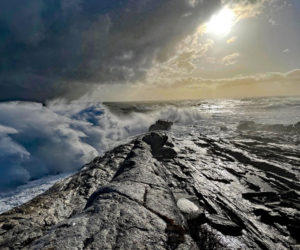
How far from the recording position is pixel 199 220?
3.75 meters

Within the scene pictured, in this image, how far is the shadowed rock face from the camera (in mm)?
2531

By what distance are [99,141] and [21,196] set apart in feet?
28.7

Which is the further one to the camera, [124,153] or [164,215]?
[124,153]

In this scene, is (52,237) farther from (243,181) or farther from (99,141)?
(99,141)

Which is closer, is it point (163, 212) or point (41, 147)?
point (163, 212)

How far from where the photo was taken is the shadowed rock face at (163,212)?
253 centimetres

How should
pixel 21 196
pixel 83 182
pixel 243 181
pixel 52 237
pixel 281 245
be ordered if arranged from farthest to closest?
1. pixel 21 196
2. pixel 243 181
3. pixel 83 182
4. pixel 281 245
5. pixel 52 237

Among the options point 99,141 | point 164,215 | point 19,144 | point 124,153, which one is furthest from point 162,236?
Answer: point 99,141

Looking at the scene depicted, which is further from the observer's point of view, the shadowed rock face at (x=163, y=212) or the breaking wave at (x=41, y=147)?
the breaking wave at (x=41, y=147)

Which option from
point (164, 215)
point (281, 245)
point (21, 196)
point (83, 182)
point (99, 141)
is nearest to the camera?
point (164, 215)

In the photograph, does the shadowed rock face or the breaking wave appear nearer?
the shadowed rock face

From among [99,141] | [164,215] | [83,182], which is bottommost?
[99,141]

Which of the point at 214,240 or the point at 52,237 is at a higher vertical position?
the point at 52,237

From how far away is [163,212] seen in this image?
123 inches
